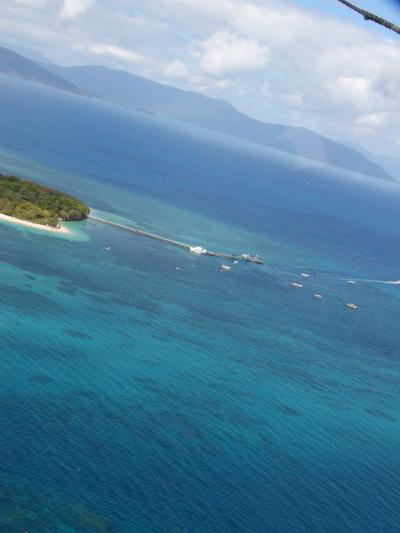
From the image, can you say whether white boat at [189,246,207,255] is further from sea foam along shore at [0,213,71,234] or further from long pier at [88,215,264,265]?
sea foam along shore at [0,213,71,234]

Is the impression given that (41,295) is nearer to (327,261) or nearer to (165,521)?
(165,521)

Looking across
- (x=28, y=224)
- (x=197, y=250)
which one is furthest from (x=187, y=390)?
(x=197, y=250)

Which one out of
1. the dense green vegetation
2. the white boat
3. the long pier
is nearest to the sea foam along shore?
the dense green vegetation

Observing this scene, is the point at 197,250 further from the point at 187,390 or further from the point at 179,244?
the point at 187,390

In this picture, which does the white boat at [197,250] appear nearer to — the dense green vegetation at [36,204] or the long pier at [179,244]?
the long pier at [179,244]

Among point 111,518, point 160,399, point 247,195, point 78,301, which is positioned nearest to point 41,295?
point 78,301
